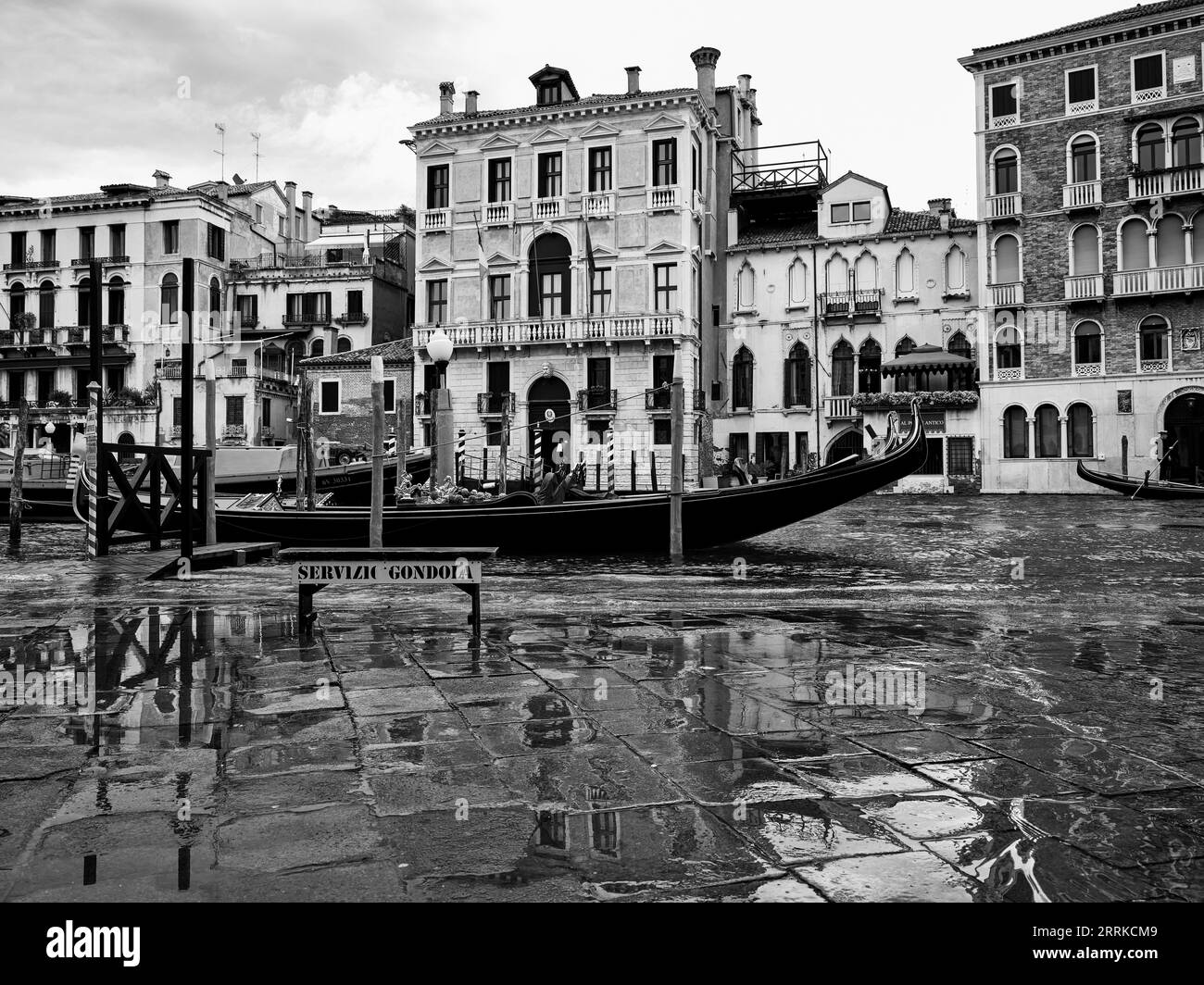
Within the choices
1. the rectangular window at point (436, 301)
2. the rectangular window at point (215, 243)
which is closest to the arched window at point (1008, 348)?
the rectangular window at point (436, 301)

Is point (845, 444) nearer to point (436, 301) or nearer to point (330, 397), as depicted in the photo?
point (436, 301)

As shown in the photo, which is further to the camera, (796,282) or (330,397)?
(330,397)

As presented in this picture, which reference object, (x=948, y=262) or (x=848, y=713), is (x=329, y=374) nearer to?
(x=948, y=262)

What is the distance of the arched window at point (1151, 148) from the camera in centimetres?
2952

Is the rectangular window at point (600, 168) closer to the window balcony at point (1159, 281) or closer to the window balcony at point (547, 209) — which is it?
the window balcony at point (547, 209)

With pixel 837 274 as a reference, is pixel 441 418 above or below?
below

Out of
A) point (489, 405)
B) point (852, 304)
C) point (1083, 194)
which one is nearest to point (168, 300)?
point (489, 405)

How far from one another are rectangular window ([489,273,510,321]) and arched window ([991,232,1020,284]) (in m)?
15.8

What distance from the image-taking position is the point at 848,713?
4289mm

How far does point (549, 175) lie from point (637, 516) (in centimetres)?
2296

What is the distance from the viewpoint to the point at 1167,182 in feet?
95.8

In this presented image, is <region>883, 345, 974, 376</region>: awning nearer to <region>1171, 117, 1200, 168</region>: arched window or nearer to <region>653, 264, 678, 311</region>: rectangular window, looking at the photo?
<region>653, 264, 678, 311</region>: rectangular window
